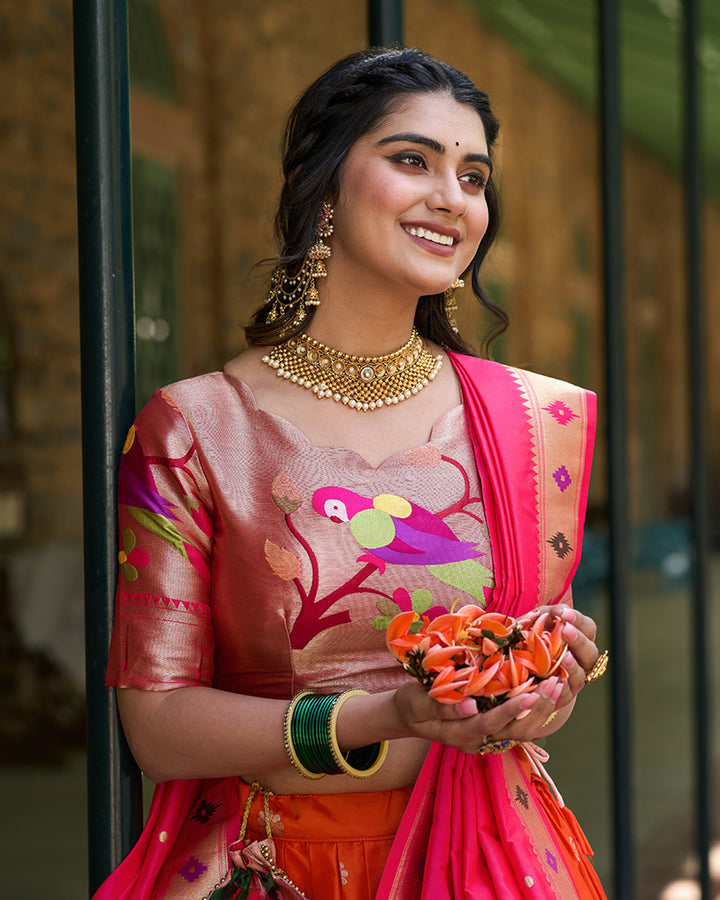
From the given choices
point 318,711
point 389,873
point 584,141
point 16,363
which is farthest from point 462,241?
point 584,141

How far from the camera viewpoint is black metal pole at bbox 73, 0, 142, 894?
1.28 metres

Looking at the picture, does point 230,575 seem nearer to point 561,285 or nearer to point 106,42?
point 106,42

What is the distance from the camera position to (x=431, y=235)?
133 cm

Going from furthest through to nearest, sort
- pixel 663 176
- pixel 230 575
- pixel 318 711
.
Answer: pixel 663 176 → pixel 230 575 → pixel 318 711

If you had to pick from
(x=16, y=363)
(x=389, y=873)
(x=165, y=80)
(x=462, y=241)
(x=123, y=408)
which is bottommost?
(x=389, y=873)

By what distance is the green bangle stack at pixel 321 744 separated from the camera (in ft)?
3.69

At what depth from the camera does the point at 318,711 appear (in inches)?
44.8

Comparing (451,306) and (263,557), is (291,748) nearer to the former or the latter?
(263,557)

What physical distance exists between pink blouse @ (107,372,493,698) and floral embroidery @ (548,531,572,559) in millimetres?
96

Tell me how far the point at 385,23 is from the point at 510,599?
89 centimetres

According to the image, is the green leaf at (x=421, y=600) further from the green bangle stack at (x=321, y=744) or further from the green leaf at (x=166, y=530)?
the green leaf at (x=166, y=530)

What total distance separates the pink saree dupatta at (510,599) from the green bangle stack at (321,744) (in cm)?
11

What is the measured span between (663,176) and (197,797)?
15864 millimetres

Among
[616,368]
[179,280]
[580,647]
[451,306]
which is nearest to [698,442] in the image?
[616,368]
